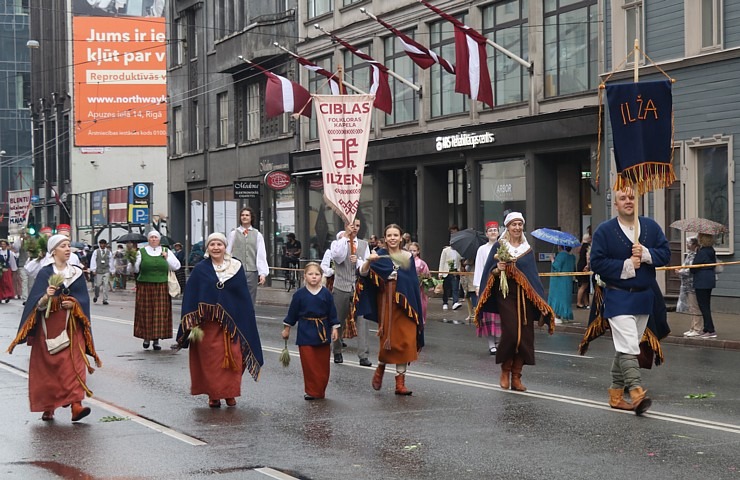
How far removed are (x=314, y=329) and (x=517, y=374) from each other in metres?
2.07

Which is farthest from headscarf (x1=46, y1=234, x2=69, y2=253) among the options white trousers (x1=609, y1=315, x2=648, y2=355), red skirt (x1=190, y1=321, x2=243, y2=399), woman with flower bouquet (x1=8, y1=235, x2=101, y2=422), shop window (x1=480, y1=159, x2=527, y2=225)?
shop window (x1=480, y1=159, x2=527, y2=225)

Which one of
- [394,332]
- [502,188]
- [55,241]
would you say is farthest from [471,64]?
[55,241]

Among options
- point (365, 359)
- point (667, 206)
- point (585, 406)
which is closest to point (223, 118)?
point (667, 206)

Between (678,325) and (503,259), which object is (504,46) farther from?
(503,259)

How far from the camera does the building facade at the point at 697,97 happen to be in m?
24.3

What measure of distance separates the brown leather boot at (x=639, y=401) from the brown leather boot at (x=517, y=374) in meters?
1.95

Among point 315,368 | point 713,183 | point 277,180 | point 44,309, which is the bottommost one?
point 315,368

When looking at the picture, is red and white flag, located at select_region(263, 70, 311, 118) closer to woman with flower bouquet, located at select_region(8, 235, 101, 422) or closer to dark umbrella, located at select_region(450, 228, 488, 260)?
dark umbrella, located at select_region(450, 228, 488, 260)

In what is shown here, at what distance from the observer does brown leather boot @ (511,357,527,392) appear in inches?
490

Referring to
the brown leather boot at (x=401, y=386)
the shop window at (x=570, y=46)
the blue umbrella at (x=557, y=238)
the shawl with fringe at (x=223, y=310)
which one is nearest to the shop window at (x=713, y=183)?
the shop window at (x=570, y=46)

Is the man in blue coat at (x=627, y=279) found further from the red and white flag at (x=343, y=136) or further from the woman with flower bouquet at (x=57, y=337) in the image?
the red and white flag at (x=343, y=136)

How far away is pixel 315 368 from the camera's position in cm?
1219

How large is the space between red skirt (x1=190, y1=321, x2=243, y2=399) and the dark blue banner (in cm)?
395

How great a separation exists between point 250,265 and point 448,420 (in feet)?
30.0
